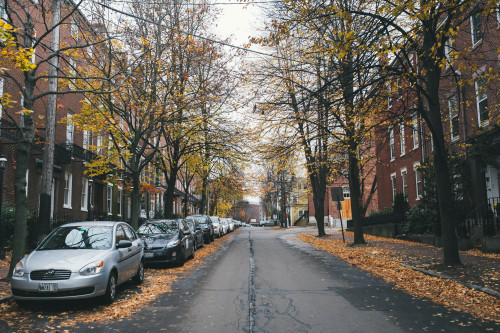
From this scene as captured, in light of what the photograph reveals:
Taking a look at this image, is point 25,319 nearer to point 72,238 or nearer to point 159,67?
point 72,238

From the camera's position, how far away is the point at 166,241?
13.2 m

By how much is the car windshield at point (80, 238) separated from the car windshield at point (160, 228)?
4994 mm

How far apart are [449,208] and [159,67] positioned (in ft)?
37.4

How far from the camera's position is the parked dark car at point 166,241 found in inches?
503

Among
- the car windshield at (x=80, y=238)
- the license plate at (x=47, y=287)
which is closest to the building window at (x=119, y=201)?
the car windshield at (x=80, y=238)

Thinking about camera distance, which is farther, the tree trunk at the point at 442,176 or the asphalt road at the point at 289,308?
the tree trunk at the point at 442,176

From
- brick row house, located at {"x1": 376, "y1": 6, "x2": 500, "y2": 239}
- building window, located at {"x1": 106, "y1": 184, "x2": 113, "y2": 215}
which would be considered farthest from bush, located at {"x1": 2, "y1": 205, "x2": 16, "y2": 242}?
building window, located at {"x1": 106, "y1": 184, "x2": 113, "y2": 215}

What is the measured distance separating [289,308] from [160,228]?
8.14 meters

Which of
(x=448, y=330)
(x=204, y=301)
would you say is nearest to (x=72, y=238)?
(x=204, y=301)

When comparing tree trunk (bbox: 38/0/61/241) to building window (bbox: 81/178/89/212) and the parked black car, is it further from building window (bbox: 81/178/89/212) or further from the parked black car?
building window (bbox: 81/178/89/212)

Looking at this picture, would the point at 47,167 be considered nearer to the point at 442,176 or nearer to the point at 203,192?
the point at 442,176

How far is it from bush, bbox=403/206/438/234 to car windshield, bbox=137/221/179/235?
11369 millimetres

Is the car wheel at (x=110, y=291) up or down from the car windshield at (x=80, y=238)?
down

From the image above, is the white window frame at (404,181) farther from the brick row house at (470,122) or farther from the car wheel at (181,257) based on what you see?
the car wheel at (181,257)
